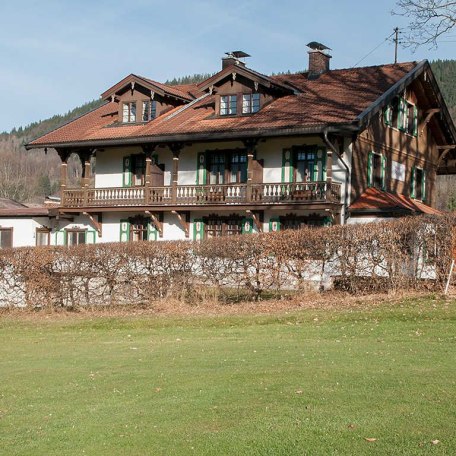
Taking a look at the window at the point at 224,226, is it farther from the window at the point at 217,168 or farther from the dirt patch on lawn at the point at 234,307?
the dirt patch on lawn at the point at 234,307

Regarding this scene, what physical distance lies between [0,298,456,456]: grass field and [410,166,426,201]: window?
1969 centimetres

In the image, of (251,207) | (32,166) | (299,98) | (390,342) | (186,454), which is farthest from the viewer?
(32,166)

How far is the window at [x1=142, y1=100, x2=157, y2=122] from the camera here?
3634cm

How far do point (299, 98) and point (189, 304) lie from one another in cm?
1427

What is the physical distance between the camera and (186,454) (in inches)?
303

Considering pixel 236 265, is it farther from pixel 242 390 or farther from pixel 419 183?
pixel 419 183

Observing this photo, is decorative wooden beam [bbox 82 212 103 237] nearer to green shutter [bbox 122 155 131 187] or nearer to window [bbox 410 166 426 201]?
green shutter [bbox 122 155 131 187]

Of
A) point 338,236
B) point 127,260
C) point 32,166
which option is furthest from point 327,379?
point 32,166

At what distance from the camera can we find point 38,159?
167250 mm

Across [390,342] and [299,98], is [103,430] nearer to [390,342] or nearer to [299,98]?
[390,342]

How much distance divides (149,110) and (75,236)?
7.02 metres

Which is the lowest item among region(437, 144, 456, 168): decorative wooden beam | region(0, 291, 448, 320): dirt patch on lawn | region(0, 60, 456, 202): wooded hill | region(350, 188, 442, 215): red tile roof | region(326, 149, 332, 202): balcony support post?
region(0, 291, 448, 320): dirt patch on lawn

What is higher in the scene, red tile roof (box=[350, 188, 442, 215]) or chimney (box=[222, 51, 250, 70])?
chimney (box=[222, 51, 250, 70])

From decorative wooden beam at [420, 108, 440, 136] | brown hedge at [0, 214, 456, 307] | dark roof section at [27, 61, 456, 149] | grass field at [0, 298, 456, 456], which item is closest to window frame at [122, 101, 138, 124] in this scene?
dark roof section at [27, 61, 456, 149]
